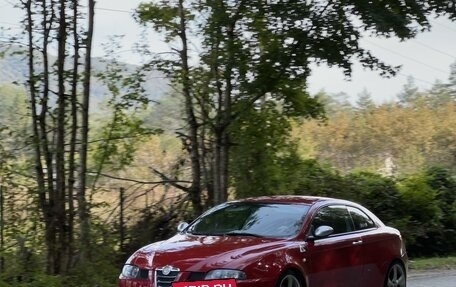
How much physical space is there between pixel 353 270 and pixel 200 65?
296 inches

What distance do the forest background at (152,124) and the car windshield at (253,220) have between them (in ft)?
9.98

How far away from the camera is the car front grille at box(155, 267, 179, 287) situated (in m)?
8.28

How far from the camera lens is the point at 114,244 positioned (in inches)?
587

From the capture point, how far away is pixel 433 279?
1484 centimetres

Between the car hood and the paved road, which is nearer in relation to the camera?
the car hood

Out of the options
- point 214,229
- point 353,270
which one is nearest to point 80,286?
point 214,229

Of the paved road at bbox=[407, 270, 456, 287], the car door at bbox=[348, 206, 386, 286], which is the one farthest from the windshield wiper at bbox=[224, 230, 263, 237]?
the paved road at bbox=[407, 270, 456, 287]

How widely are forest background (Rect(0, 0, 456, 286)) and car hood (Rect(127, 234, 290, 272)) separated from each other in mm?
3309

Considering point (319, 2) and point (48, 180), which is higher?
point (319, 2)

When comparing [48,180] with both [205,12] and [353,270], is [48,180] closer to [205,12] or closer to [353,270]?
[205,12]

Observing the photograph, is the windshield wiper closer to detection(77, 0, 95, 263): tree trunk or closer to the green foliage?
detection(77, 0, 95, 263): tree trunk

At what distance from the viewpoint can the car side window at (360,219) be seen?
10477mm

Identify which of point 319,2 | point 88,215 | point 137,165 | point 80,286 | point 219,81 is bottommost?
point 80,286

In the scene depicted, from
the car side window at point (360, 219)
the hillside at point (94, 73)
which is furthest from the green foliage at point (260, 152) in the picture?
the car side window at point (360, 219)
